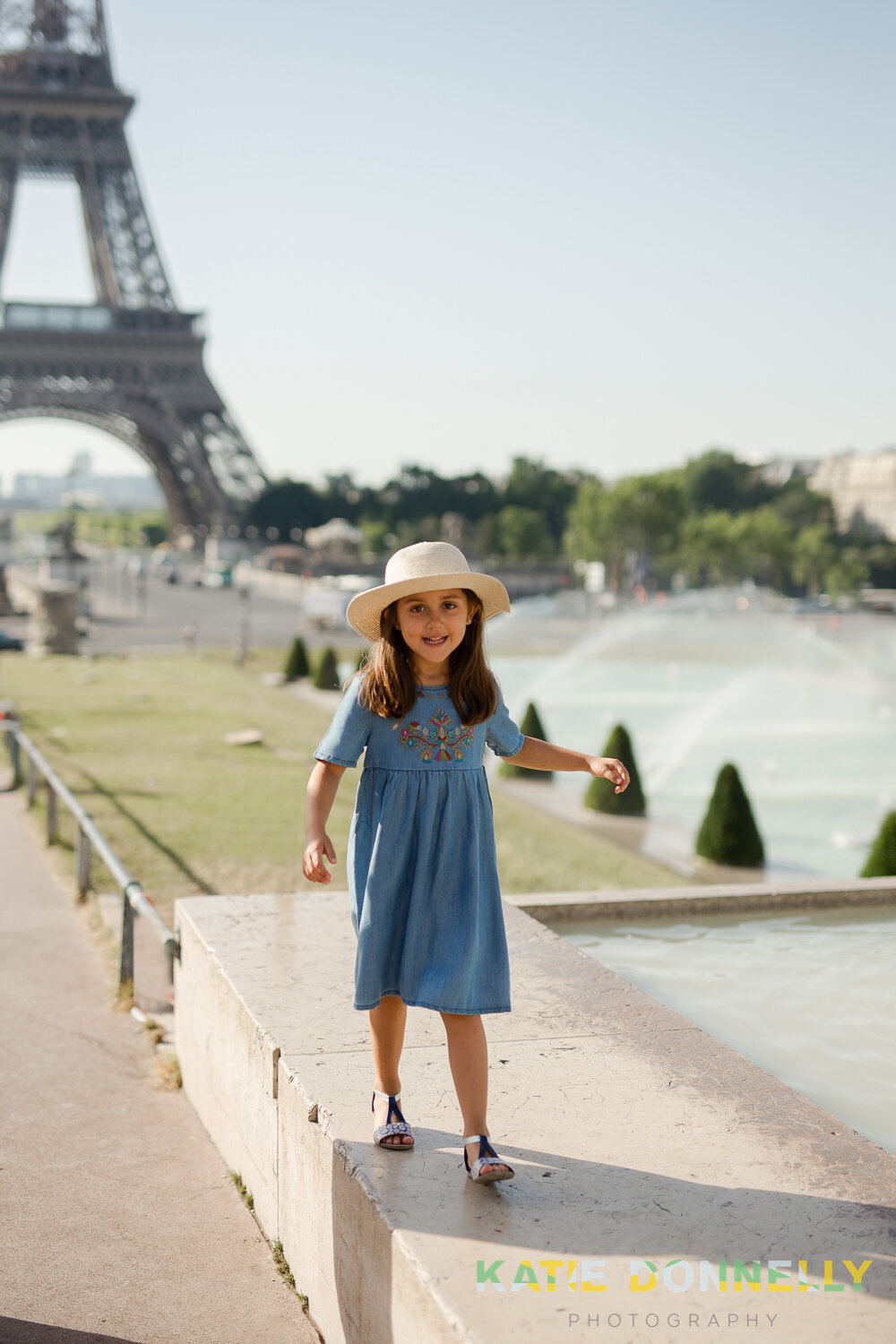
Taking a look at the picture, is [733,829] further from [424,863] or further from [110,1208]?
[424,863]

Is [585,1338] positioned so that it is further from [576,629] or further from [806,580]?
[806,580]

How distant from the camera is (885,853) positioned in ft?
32.8

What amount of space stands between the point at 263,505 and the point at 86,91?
856 inches

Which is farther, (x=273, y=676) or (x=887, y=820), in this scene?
(x=273, y=676)

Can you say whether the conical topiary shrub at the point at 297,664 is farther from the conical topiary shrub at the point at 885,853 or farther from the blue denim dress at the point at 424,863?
the blue denim dress at the point at 424,863

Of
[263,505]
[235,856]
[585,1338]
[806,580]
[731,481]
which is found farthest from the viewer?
[731,481]

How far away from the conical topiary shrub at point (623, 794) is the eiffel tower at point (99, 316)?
165ft

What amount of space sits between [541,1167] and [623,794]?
12623 mm

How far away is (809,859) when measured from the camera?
44.2 feet

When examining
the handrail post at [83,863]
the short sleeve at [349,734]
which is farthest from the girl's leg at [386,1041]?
the handrail post at [83,863]

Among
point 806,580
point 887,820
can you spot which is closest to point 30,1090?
point 887,820

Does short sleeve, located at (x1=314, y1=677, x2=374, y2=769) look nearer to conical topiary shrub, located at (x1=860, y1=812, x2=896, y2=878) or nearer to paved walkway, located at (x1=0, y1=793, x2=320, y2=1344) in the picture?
paved walkway, located at (x1=0, y1=793, x2=320, y2=1344)

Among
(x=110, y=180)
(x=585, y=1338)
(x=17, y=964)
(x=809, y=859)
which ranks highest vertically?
(x=110, y=180)

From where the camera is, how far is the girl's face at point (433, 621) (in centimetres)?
305
